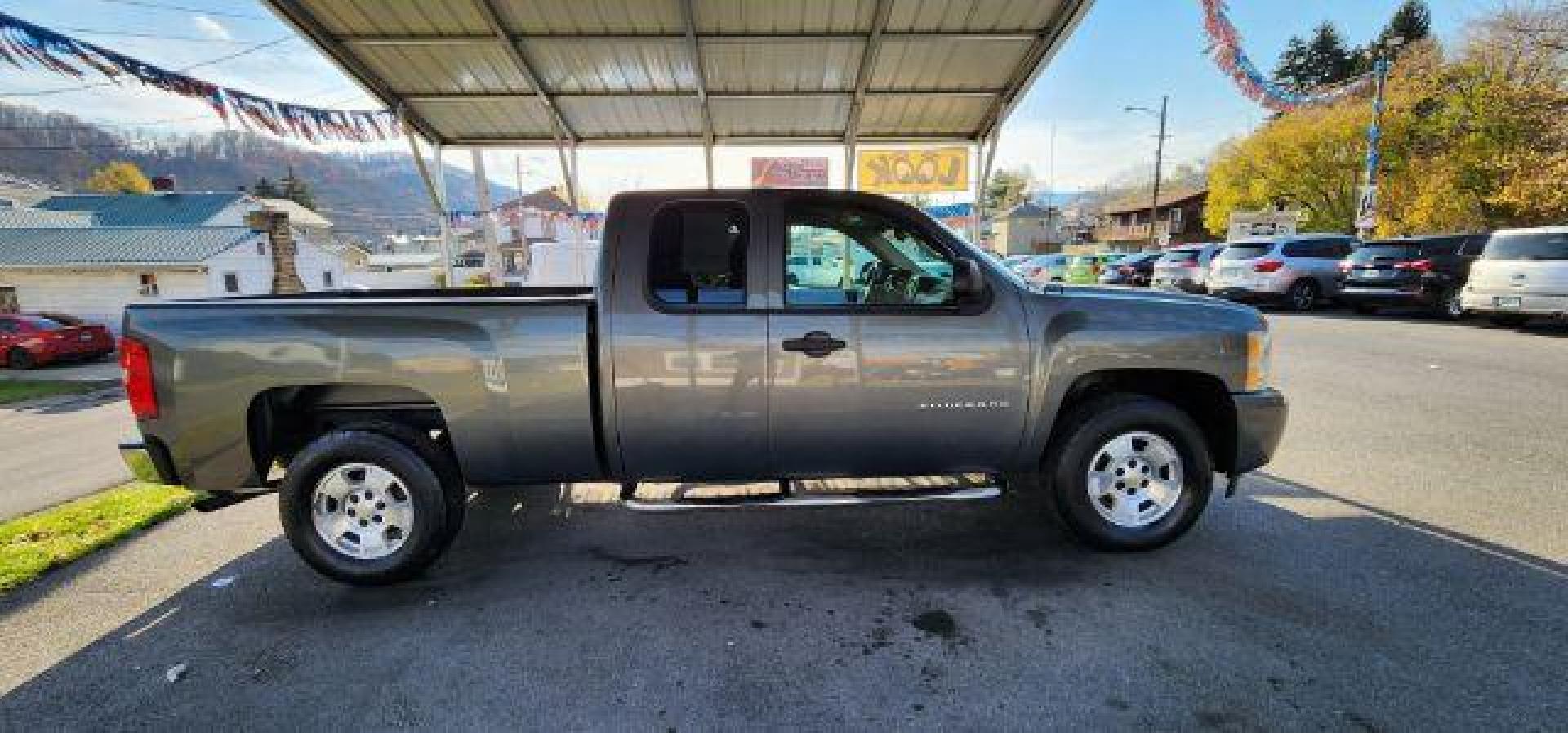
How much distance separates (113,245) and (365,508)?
38221 millimetres

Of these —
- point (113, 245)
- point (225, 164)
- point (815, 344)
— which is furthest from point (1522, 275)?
point (225, 164)

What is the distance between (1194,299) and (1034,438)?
1.18 metres

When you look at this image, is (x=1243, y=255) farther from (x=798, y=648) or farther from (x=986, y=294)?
(x=798, y=648)

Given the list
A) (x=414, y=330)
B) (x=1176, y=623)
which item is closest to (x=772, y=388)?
(x=414, y=330)

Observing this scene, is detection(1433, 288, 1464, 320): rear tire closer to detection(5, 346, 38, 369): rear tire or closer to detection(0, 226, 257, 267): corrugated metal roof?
detection(5, 346, 38, 369): rear tire

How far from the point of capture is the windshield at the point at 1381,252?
14.3 meters

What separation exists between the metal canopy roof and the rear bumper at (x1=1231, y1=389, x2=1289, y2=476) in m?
4.89

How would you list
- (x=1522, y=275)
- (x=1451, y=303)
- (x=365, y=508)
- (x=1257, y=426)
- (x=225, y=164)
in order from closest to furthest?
(x=365, y=508) < (x=1257, y=426) < (x=1522, y=275) < (x=1451, y=303) < (x=225, y=164)

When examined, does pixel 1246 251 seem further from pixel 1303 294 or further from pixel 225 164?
pixel 225 164

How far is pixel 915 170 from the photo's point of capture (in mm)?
12188

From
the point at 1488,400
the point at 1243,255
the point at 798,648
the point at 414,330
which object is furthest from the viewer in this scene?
the point at 1243,255

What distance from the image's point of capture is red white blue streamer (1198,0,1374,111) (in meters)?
7.15

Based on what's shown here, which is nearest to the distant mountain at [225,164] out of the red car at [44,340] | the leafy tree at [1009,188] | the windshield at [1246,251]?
the red car at [44,340]

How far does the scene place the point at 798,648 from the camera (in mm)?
2945
